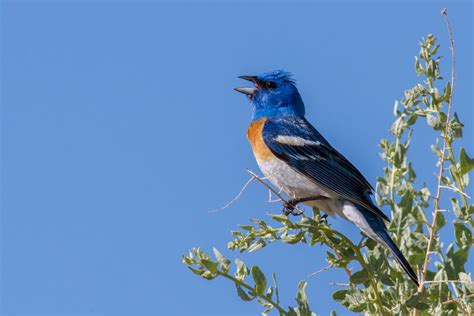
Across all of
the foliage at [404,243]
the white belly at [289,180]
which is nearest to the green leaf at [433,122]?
the foliage at [404,243]

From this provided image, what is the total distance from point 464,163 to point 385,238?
109cm

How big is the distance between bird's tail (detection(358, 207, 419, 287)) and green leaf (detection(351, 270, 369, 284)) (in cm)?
30

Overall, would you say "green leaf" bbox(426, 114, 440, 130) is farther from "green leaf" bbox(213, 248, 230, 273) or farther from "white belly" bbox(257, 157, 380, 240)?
"white belly" bbox(257, 157, 380, 240)

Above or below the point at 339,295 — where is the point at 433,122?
above

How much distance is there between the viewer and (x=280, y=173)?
5.75 m

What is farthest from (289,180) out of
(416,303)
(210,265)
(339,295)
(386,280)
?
(416,303)

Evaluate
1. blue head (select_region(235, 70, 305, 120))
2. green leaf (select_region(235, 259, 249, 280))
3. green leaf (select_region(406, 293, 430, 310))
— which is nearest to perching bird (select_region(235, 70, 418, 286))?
blue head (select_region(235, 70, 305, 120))

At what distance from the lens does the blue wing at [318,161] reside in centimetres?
546

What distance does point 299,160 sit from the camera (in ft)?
19.1

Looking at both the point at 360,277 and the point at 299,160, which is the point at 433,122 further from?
the point at 299,160

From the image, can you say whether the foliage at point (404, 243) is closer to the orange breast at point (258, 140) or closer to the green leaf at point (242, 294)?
the green leaf at point (242, 294)

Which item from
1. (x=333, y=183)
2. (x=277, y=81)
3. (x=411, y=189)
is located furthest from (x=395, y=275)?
(x=277, y=81)

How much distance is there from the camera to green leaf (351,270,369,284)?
10.2ft

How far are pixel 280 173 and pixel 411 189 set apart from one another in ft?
6.95
